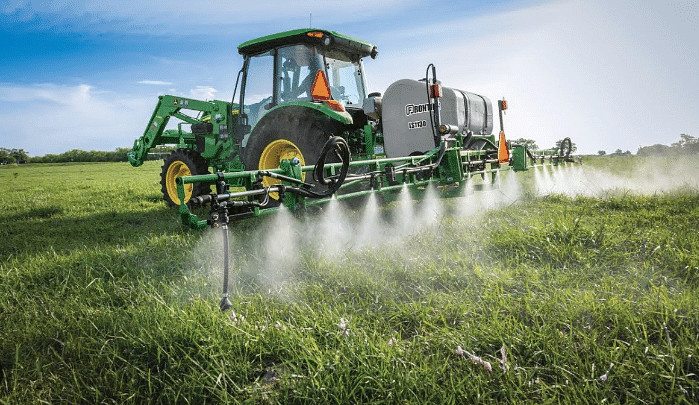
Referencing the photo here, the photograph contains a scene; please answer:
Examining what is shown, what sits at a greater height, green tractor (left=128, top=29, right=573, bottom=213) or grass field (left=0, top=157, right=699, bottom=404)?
green tractor (left=128, top=29, right=573, bottom=213)

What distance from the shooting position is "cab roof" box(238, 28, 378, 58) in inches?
230

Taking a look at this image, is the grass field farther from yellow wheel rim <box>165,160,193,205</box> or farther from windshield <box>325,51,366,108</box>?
yellow wheel rim <box>165,160,193,205</box>

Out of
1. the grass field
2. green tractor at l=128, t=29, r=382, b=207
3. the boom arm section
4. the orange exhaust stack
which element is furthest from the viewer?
the boom arm section

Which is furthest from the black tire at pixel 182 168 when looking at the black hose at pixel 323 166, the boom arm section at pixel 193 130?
the black hose at pixel 323 166

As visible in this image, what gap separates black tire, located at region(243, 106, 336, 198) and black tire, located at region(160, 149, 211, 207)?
177 cm

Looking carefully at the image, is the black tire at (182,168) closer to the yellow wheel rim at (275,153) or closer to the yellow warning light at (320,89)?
the yellow wheel rim at (275,153)

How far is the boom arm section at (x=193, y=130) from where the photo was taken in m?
7.30

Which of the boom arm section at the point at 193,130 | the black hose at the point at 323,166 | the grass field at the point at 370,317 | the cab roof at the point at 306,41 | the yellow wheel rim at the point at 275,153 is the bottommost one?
the grass field at the point at 370,317

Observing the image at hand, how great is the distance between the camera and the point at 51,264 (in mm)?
3727

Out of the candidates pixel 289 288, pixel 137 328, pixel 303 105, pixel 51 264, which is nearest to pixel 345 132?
pixel 303 105

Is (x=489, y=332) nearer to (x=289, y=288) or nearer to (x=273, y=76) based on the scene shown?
(x=289, y=288)

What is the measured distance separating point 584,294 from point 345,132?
12.0 ft

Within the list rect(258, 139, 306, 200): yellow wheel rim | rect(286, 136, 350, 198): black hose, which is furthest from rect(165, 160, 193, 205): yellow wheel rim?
rect(286, 136, 350, 198): black hose

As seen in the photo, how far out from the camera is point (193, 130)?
24.6 ft
